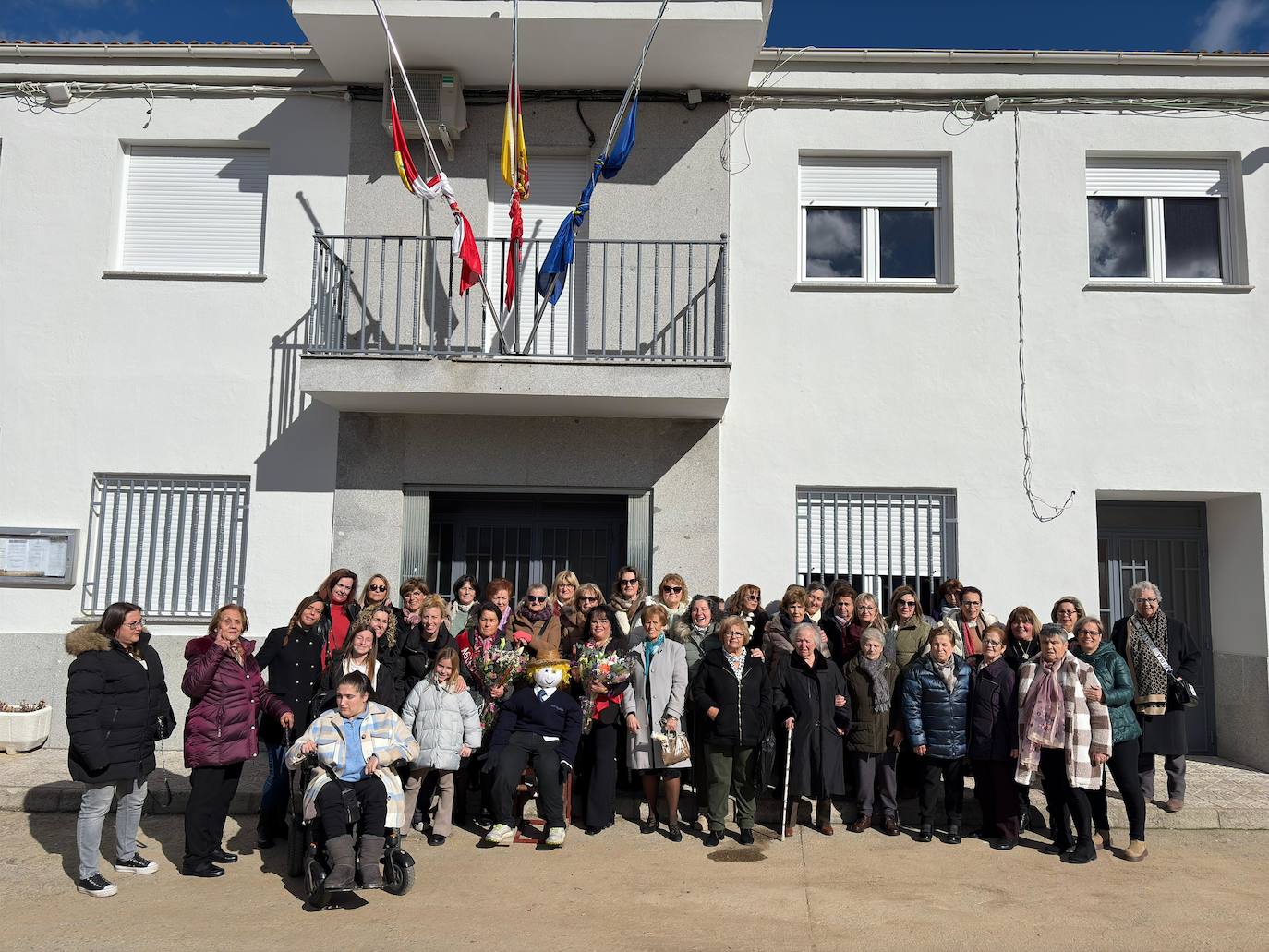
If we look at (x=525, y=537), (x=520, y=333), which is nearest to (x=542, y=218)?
(x=520, y=333)

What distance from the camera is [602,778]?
694 cm

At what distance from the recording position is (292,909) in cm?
545

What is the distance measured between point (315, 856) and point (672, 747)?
2374mm

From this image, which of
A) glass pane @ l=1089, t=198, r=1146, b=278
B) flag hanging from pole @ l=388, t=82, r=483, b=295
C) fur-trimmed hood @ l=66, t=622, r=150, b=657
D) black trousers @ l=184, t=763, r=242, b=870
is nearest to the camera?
fur-trimmed hood @ l=66, t=622, r=150, b=657

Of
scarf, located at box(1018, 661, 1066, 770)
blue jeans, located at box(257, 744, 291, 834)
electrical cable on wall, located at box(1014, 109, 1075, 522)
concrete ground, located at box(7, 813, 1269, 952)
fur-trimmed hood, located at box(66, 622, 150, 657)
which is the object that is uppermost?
electrical cable on wall, located at box(1014, 109, 1075, 522)

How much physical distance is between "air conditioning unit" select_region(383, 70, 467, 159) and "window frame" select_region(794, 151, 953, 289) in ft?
11.0

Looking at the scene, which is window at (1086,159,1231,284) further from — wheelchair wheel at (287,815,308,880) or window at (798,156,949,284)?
wheelchair wheel at (287,815,308,880)

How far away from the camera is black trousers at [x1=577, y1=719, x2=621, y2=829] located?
6910 mm

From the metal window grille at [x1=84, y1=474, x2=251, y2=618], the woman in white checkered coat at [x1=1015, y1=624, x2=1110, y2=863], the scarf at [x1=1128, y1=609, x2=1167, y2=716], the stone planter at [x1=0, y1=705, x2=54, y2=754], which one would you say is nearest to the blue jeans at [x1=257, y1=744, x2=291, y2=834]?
the metal window grille at [x1=84, y1=474, x2=251, y2=618]

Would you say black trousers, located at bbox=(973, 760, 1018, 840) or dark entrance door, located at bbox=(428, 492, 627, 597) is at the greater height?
dark entrance door, located at bbox=(428, 492, 627, 597)

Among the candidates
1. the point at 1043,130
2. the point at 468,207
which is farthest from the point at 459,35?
the point at 1043,130

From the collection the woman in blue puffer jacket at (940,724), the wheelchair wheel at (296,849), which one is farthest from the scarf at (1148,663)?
the wheelchair wheel at (296,849)

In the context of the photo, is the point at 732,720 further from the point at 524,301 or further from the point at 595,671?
the point at 524,301

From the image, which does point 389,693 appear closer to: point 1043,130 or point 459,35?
point 459,35
